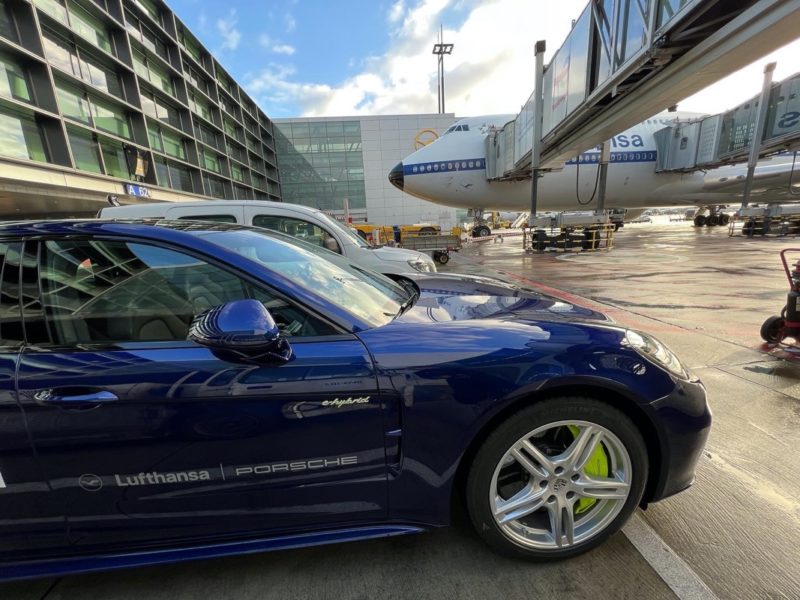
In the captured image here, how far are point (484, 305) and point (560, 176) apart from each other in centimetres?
1660

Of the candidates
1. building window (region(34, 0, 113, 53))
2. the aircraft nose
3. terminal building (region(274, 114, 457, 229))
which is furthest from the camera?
terminal building (region(274, 114, 457, 229))

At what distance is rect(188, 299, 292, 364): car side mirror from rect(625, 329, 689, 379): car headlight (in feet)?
4.99

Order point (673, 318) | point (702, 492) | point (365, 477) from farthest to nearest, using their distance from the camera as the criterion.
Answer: point (673, 318) → point (702, 492) → point (365, 477)

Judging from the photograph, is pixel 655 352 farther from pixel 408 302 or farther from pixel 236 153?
pixel 236 153

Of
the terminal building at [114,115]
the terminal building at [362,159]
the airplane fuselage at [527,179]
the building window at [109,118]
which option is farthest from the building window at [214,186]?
the airplane fuselage at [527,179]

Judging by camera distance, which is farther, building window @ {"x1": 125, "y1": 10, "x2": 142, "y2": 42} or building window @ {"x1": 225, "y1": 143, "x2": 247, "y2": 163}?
building window @ {"x1": 225, "y1": 143, "x2": 247, "y2": 163}

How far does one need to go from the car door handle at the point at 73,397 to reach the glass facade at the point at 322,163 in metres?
47.1

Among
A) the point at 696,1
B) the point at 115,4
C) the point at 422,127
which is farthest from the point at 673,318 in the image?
the point at 422,127

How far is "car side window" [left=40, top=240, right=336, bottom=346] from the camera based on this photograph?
1.53 metres

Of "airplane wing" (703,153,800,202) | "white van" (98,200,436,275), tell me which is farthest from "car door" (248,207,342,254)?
"airplane wing" (703,153,800,202)

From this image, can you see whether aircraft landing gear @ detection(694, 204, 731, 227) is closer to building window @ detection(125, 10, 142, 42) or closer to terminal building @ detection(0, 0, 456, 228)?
terminal building @ detection(0, 0, 456, 228)

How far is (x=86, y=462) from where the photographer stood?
4.53 ft

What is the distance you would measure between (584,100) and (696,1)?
3742 mm

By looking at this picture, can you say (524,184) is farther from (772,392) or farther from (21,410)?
(21,410)
